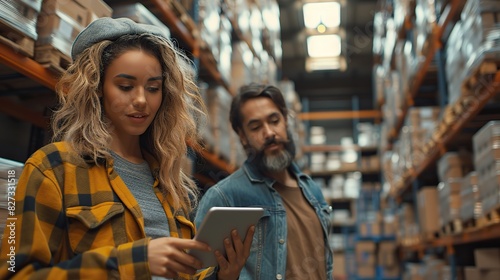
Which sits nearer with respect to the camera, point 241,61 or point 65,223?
point 65,223

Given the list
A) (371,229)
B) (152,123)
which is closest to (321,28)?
(371,229)

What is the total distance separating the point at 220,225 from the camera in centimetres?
134

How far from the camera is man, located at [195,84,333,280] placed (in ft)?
7.97

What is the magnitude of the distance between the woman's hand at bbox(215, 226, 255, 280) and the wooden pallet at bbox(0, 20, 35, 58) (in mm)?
1369

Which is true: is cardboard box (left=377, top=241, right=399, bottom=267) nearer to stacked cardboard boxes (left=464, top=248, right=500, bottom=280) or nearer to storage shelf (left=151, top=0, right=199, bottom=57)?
stacked cardboard boxes (left=464, top=248, right=500, bottom=280)

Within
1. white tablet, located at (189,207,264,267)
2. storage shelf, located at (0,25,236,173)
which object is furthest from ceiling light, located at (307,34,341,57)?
white tablet, located at (189,207,264,267)

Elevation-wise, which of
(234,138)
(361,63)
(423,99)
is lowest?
(234,138)

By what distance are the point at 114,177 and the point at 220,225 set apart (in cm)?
35

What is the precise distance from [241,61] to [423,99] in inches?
107

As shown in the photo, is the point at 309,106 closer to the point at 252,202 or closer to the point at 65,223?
the point at 252,202

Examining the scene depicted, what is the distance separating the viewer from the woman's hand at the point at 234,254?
4.82ft

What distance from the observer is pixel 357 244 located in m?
9.85

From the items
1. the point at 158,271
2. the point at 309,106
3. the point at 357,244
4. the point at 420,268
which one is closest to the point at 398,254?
the point at 357,244

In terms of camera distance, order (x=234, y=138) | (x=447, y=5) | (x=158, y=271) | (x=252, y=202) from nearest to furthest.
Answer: (x=158, y=271) < (x=252, y=202) < (x=447, y=5) < (x=234, y=138)
